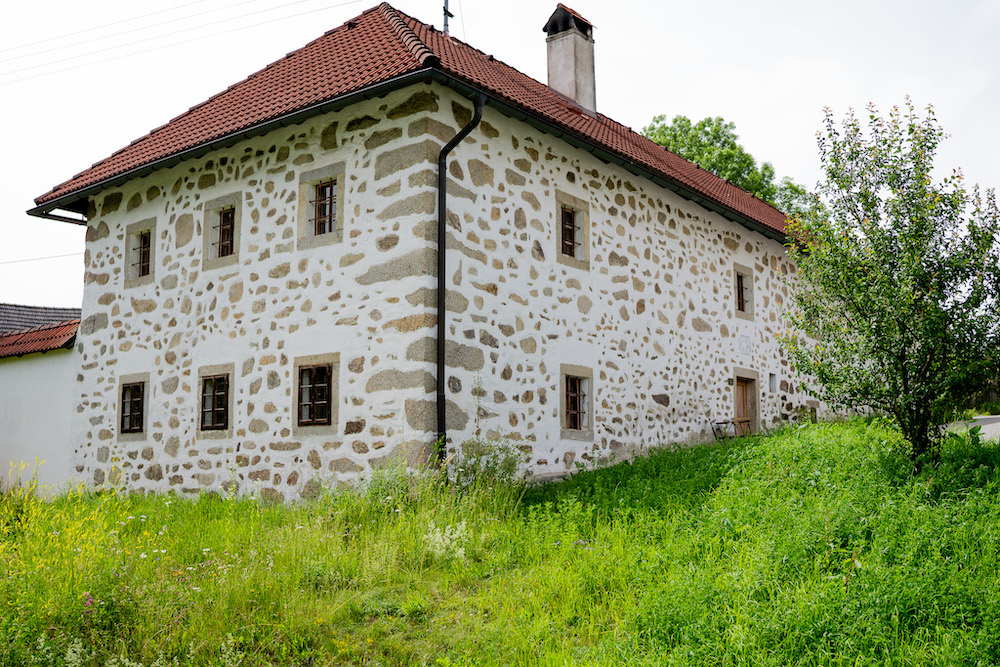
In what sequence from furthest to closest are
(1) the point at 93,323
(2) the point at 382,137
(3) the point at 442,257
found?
(1) the point at 93,323 < (2) the point at 382,137 < (3) the point at 442,257

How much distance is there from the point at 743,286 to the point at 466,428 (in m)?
7.87

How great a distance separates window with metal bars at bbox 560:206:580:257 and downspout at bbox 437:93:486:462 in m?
2.27

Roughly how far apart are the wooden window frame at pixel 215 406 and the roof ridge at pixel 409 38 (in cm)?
468

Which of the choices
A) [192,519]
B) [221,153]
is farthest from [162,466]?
[221,153]

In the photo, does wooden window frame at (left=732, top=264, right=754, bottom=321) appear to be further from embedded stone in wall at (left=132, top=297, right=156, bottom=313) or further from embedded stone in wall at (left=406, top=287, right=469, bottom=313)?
embedded stone in wall at (left=132, top=297, right=156, bottom=313)

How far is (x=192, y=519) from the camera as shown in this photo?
28.1ft

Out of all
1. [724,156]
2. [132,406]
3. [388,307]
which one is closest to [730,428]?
[388,307]

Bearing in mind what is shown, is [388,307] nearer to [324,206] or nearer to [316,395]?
[316,395]

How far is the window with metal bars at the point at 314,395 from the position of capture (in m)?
9.71

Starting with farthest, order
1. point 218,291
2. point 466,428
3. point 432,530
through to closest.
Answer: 1. point 218,291
2. point 466,428
3. point 432,530

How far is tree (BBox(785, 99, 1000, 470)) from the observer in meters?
7.79

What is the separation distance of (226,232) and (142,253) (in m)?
2.01

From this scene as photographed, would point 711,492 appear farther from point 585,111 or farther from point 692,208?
point 585,111

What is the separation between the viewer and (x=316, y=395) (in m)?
9.83
